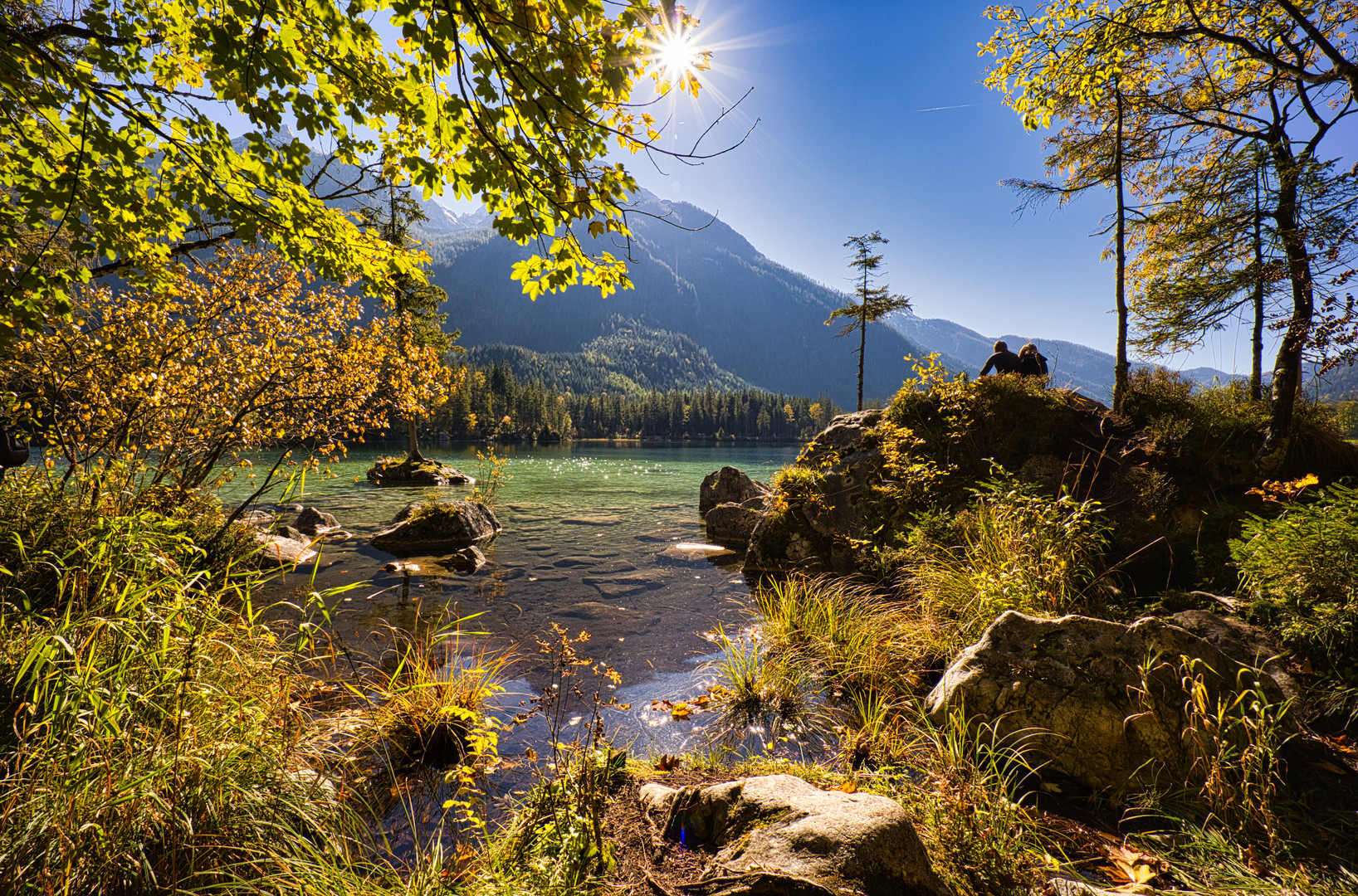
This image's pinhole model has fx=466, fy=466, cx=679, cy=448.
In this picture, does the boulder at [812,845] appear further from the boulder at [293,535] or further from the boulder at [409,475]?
the boulder at [409,475]

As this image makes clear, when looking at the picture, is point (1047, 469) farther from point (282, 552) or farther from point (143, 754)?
point (282, 552)

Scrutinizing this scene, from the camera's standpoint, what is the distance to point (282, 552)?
395 inches

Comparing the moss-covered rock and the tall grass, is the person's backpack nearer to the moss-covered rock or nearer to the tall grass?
the tall grass

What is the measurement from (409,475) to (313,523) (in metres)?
13.9

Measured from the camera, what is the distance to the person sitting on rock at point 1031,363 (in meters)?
10.8

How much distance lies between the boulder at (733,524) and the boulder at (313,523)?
10.6 m

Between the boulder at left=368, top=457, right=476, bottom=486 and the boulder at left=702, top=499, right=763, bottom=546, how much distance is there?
1826 cm

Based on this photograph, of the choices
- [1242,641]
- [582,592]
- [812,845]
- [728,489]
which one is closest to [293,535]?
[582,592]

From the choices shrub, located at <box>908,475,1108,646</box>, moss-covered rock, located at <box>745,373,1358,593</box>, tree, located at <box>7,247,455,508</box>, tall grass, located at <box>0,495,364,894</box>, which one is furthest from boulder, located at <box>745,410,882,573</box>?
tall grass, located at <box>0,495,364,894</box>

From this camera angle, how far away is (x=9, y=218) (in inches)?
141

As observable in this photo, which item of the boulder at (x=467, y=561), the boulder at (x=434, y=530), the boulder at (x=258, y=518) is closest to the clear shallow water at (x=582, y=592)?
the boulder at (x=467, y=561)

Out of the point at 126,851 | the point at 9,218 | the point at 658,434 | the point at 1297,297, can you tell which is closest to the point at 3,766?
the point at 126,851

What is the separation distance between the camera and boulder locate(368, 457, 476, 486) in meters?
25.0

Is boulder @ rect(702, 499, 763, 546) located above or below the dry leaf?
below
